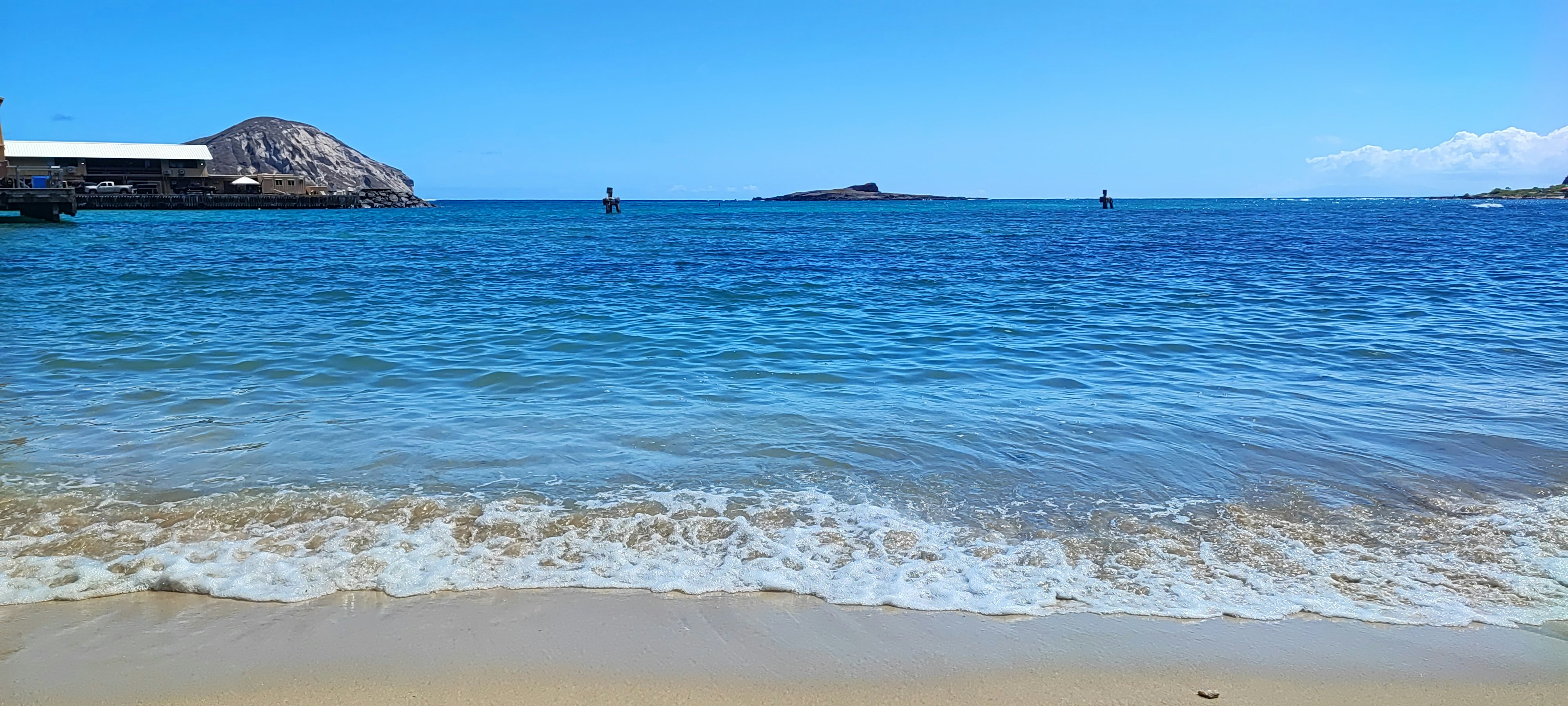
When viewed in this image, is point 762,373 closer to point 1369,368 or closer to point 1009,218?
point 1369,368

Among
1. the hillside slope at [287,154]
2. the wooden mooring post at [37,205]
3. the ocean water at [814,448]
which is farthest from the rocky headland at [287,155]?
the ocean water at [814,448]

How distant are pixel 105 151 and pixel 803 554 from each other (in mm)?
100712

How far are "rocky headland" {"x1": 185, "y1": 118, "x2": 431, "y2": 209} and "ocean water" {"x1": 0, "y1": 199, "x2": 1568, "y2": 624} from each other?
134 metres

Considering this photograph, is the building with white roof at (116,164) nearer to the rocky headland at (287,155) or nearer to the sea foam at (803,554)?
the rocky headland at (287,155)

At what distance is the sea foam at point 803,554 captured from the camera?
3.82 metres

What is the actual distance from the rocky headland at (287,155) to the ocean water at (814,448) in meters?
134

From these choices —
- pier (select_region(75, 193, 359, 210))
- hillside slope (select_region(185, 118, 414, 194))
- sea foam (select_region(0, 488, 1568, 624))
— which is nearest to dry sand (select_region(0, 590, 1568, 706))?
sea foam (select_region(0, 488, 1568, 624))

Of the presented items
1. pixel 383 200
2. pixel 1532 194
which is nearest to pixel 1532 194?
pixel 1532 194

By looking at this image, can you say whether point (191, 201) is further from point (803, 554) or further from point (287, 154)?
point (803, 554)

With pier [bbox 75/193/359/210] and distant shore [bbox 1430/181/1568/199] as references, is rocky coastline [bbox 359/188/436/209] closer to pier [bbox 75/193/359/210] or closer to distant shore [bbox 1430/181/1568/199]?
pier [bbox 75/193/359/210]

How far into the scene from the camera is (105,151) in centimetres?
8275

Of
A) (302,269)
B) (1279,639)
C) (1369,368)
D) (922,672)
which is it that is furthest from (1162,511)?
(302,269)

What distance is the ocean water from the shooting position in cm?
407

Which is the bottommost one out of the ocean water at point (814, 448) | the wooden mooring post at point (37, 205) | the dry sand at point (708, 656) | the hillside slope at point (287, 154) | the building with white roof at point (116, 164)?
the dry sand at point (708, 656)
